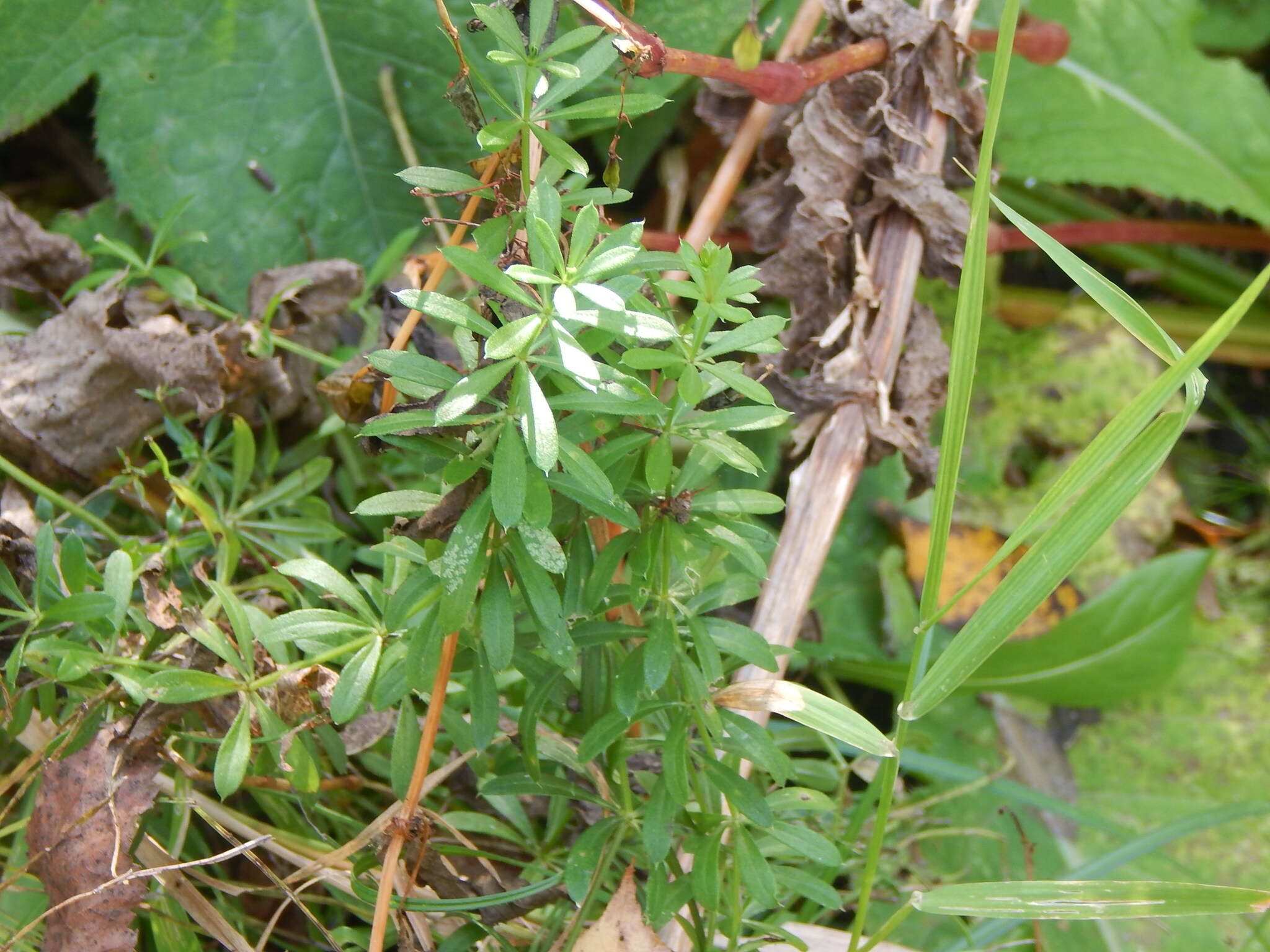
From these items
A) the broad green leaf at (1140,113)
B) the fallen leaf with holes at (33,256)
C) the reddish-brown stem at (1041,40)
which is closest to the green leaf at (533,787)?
the fallen leaf with holes at (33,256)

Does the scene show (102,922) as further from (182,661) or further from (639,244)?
(639,244)

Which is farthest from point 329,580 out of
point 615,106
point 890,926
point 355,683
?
point 890,926

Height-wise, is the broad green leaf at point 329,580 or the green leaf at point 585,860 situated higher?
the broad green leaf at point 329,580

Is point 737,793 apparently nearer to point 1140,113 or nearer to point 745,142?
point 745,142

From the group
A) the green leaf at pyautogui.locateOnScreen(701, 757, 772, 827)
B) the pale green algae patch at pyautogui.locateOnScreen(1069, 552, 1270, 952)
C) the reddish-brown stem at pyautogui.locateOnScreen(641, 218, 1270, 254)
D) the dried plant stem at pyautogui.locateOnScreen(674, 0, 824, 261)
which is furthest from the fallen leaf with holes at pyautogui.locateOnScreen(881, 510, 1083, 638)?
the green leaf at pyautogui.locateOnScreen(701, 757, 772, 827)

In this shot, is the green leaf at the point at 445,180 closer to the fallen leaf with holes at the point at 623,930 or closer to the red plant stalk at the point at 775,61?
the red plant stalk at the point at 775,61

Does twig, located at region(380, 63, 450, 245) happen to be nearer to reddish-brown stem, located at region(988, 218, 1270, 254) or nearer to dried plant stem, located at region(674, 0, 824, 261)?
dried plant stem, located at region(674, 0, 824, 261)
